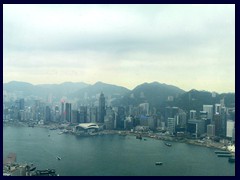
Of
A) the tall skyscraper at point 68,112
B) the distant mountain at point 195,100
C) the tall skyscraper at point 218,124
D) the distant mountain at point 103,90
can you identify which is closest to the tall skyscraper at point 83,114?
the tall skyscraper at point 68,112

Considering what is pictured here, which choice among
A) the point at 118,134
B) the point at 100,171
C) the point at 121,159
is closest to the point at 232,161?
the point at 121,159

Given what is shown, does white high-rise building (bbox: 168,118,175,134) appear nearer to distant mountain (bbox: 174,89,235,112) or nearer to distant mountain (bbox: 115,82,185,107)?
distant mountain (bbox: 174,89,235,112)

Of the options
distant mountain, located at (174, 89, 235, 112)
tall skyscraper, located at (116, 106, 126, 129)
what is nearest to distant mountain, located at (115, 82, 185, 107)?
distant mountain, located at (174, 89, 235, 112)

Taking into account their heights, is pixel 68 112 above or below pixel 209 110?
below

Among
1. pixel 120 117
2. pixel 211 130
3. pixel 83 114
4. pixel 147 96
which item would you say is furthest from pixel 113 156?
pixel 147 96

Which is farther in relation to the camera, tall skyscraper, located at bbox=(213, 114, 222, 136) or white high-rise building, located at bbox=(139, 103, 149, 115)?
white high-rise building, located at bbox=(139, 103, 149, 115)

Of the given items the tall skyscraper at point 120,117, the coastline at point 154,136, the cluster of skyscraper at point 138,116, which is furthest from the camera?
the tall skyscraper at point 120,117

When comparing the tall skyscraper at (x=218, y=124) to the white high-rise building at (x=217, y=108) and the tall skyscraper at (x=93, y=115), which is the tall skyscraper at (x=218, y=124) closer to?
the white high-rise building at (x=217, y=108)

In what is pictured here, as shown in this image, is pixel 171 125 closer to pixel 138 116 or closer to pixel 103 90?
pixel 138 116
